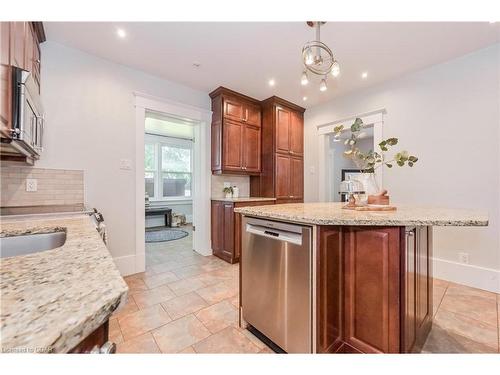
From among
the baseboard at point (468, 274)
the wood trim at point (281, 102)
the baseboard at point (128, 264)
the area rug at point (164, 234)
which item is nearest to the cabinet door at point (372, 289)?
the baseboard at point (468, 274)

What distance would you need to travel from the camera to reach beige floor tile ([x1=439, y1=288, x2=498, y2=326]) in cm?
182

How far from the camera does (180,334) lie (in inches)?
63.0

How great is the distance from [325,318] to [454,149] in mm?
2600

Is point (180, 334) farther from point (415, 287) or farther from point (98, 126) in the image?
point (98, 126)

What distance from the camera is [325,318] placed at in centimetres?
124

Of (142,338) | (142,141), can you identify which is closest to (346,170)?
(142,141)

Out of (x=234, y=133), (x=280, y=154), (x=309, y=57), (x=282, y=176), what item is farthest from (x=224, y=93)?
(x=309, y=57)

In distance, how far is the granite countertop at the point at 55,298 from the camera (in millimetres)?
329

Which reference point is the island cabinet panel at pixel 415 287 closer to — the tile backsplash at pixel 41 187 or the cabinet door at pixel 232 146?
the cabinet door at pixel 232 146

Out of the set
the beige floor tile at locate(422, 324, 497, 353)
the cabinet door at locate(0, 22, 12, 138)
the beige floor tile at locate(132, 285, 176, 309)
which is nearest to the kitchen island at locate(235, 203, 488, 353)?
the beige floor tile at locate(422, 324, 497, 353)

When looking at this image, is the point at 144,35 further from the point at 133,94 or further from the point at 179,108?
the point at 179,108

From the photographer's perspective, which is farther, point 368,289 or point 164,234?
point 164,234

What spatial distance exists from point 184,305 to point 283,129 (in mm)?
3008
